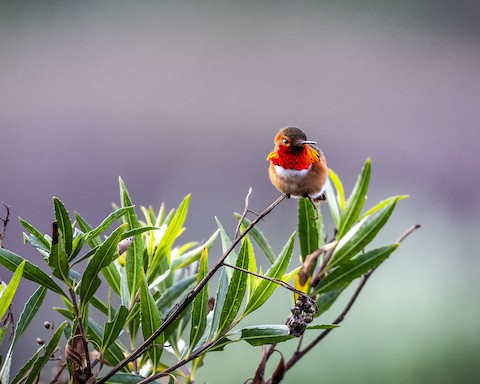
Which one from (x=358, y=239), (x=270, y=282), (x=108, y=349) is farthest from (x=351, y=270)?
(x=108, y=349)

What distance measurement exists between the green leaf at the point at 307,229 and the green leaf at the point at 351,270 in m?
0.04

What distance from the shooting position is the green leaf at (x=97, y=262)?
0.48 meters

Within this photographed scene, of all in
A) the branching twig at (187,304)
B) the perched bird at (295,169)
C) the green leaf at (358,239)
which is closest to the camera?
the branching twig at (187,304)

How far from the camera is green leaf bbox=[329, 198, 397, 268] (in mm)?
681

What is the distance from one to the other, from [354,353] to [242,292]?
1894 millimetres

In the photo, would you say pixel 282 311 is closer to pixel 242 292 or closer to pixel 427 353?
pixel 427 353

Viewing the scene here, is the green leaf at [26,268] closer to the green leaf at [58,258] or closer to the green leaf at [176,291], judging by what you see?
the green leaf at [58,258]

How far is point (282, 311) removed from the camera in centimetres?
245

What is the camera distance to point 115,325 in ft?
1.72

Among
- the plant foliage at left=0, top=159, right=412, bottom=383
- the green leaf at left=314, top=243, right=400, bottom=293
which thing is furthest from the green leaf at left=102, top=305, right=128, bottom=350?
the green leaf at left=314, top=243, right=400, bottom=293

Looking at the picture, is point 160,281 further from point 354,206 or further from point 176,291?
point 354,206

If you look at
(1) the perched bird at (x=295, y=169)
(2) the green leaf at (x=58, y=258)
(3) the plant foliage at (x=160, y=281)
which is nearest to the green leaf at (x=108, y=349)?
(3) the plant foliage at (x=160, y=281)

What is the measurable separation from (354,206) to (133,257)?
0.26m

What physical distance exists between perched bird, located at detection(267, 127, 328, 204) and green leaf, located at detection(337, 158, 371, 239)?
0.13 m
